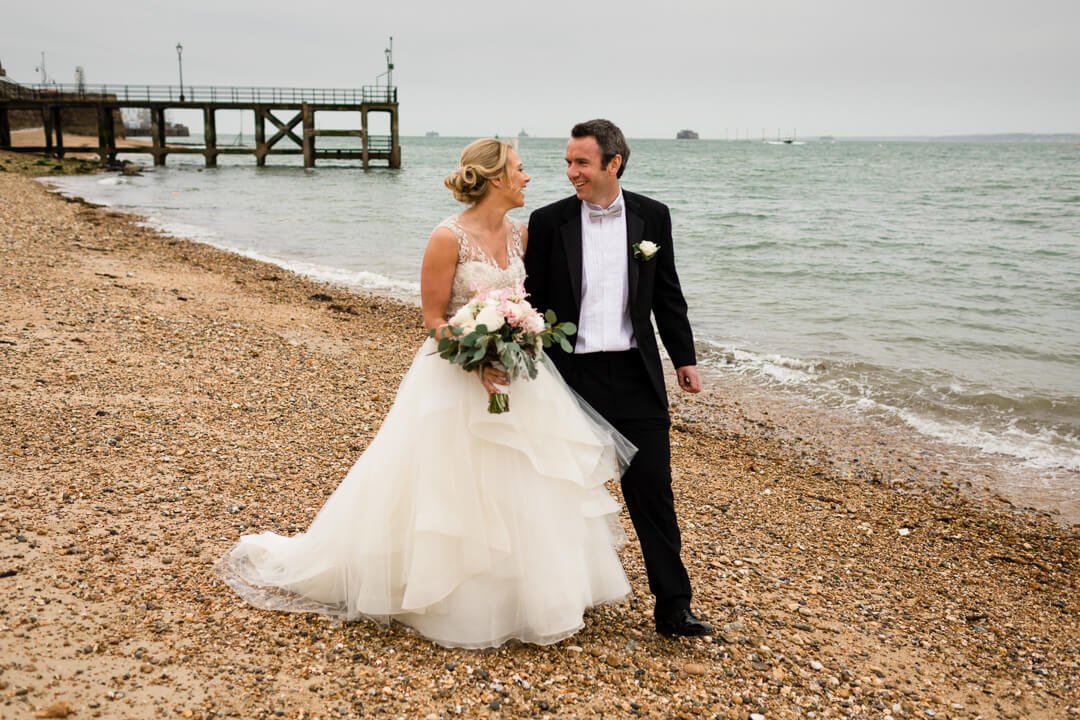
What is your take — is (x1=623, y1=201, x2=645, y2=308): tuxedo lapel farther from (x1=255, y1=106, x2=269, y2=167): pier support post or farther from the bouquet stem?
(x1=255, y1=106, x2=269, y2=167): pier support post

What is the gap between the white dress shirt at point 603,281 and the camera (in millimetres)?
3770

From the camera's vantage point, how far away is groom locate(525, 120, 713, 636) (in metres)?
3.75

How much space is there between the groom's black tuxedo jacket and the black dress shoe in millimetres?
941

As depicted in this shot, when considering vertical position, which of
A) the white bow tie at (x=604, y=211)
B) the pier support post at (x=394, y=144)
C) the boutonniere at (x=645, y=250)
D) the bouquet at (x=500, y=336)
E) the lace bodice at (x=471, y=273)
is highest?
the pier support post at (x=394, y=144)

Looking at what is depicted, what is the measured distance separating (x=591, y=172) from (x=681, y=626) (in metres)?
2.02

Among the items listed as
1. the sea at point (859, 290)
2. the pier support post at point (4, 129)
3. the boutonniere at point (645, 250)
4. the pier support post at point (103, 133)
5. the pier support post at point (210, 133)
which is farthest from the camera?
the pier support post at point (210, 133)

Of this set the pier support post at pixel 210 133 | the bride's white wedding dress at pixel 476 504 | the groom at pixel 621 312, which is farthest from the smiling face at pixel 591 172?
the pier support post at pixel 210 133

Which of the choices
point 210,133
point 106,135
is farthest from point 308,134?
point 106,135

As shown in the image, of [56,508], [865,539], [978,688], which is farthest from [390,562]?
[865,539]

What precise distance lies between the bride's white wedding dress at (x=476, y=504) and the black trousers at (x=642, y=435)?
0.09m

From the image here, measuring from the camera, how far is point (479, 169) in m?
3.60

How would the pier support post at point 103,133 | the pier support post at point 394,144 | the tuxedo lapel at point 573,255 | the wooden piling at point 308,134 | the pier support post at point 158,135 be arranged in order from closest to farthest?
the tuxedo lapel at point 573,255 → the pier support post at point 103,133 → the wooden piling at point 308,134 → the pier support post at point 158,135 → the pier support post at point 394,144

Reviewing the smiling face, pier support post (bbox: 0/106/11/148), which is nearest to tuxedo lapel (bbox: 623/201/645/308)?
the smiling face

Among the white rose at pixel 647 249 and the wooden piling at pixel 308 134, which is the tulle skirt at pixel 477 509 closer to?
the white rose at pixel 647 249
